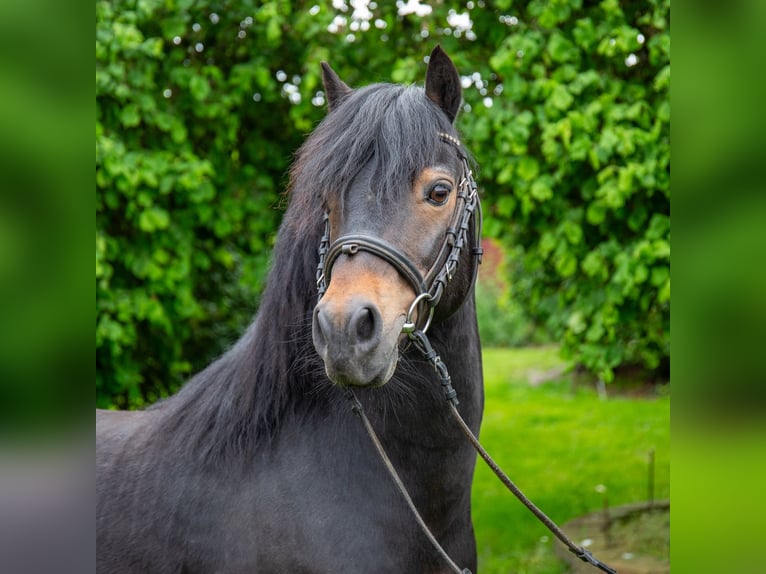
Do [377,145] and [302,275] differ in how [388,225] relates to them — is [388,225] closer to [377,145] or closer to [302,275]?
[377,145]

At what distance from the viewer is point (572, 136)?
4.39 metres

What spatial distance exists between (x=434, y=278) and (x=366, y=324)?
1.13 ft

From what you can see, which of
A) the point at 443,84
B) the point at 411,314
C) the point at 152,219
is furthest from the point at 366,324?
the point at 152,219

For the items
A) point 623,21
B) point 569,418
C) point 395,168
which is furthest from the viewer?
point 569,418

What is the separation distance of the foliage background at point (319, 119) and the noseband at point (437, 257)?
2.05 metres

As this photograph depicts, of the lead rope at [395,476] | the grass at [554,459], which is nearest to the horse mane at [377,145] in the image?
the lead rope at [395,476]

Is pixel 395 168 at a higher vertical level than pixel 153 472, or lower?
higher

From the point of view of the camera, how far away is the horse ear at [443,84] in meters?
2.46

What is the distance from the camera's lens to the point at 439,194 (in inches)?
89.0
